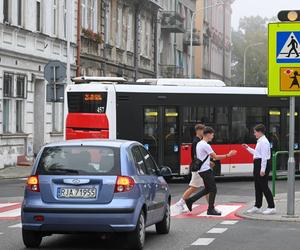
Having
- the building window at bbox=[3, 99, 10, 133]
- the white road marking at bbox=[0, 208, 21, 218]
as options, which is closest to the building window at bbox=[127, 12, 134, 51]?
the building window at bbox=[3, 99, 10, 133]

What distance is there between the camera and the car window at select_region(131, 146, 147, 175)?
11.0 metres

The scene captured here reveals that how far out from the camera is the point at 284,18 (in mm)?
15016

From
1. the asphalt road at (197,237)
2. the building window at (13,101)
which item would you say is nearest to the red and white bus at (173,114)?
the building window at (13,101)

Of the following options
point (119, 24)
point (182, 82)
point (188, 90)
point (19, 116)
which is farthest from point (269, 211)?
point (119, 24)

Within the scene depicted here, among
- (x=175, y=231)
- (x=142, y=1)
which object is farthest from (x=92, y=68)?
(x=175, y=231)

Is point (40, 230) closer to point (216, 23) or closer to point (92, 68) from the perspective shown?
point (92, 68)

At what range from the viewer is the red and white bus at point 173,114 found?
23188 mm

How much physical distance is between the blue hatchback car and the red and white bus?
12.1 metres

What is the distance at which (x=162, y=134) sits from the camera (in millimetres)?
23859

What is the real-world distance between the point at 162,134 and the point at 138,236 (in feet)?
44.2

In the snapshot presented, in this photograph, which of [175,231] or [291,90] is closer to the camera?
[175,231]

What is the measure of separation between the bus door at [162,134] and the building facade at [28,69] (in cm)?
757

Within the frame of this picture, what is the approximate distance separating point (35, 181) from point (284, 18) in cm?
664

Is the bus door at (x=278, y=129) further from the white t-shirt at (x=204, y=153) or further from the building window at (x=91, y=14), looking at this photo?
the building window at (x=91, y=14)
